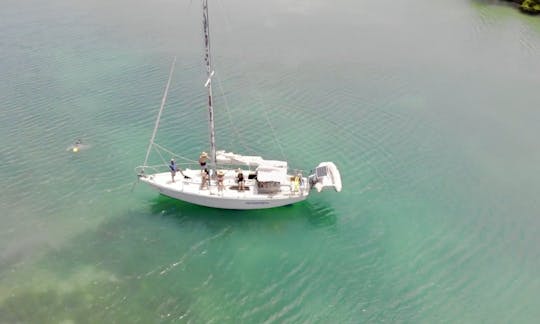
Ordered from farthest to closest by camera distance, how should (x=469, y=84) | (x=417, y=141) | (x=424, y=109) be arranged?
(x=469, y=84)
(x=424, y=109)
(x=417, y=141)

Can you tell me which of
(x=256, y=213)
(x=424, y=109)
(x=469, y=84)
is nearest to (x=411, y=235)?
(x=256, y=213)

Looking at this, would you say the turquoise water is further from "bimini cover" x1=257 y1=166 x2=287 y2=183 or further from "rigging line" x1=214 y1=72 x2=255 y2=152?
"bimini cover" x1=257 y1=166 x2=287 y2=183

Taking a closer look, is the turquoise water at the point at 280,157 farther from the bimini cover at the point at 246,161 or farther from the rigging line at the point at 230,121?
the bimini cover at the point at 246,161

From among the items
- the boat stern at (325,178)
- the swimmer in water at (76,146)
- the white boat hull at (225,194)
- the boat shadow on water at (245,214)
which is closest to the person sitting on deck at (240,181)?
the white boat hull at (225,194)

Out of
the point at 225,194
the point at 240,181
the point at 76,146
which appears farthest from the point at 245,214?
the point at 76,146

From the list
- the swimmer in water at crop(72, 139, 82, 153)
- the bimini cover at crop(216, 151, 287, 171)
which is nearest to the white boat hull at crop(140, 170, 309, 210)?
the bimini cover at crop(216, 151, 287, 171)

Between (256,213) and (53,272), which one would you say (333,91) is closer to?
(256,213)
